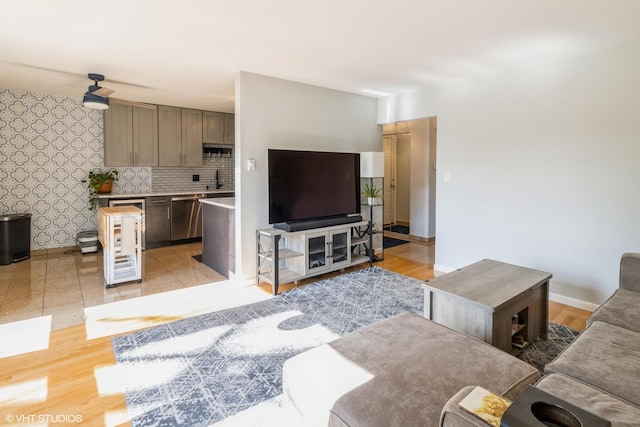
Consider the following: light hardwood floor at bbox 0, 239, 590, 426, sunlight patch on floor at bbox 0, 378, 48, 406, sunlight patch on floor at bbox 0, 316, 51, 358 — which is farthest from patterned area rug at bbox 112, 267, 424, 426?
sunlight patch on floor at bbox 0, 316, 51, 358

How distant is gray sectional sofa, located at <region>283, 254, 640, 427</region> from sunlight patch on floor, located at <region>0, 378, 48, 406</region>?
5.06 feet

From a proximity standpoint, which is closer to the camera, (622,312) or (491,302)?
(622,312)

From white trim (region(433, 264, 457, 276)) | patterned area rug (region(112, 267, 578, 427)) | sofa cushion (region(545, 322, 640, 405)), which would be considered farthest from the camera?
white trim (region(433, 264, 457, 276))

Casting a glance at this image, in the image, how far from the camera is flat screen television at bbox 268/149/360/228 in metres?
3.87

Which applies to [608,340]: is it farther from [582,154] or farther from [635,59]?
[635,59]

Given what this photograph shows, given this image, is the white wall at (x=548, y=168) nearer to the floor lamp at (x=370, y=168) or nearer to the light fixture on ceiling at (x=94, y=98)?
the floor lamp at (x=370, y=168)

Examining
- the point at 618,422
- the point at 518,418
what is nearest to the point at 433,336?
the point at 618,422

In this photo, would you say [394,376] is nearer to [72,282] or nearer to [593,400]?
[593,400]

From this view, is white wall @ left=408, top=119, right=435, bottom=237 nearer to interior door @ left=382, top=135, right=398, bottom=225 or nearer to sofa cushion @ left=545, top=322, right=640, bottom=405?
interior door @ left=382, top=135, right=398, bottom=225

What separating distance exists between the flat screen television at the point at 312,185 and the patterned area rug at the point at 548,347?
96.8 inches

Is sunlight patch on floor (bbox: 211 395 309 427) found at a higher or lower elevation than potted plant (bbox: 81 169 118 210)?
lower

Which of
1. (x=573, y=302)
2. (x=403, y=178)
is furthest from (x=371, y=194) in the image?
(x=403, y=178)

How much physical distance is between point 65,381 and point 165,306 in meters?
1.21

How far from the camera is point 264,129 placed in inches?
158
